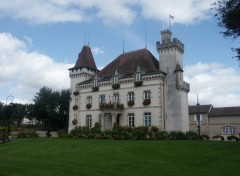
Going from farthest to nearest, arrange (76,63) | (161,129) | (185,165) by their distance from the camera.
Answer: (76,63) < (161,129) < (185,165)

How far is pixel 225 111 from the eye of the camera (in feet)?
198

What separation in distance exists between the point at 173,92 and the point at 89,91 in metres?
13.5

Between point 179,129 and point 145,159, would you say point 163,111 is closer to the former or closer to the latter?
point 179,129

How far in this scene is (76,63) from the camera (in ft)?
163

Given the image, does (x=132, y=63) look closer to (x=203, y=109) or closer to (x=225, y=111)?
(x=203, y=109)

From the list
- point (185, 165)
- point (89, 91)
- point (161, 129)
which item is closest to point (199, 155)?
point (185, 165)

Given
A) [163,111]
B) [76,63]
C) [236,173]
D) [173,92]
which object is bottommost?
[236,173]

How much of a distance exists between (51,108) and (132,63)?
20982mm

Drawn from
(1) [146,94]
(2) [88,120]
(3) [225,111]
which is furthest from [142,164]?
(3) [225,111]

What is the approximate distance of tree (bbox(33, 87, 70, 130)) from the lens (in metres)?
56.1

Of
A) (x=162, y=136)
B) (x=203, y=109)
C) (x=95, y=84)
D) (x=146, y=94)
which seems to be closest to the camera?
(x=162, y=136)

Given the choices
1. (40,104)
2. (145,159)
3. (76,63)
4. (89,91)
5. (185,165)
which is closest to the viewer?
(185,165)

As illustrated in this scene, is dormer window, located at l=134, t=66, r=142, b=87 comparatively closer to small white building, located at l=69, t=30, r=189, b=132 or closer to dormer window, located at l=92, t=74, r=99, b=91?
small white building, located at l=69, t=30, r=189, b=132

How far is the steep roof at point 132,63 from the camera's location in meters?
41.6
